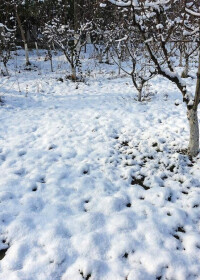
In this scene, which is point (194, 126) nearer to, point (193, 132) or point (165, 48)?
point (193, 132)

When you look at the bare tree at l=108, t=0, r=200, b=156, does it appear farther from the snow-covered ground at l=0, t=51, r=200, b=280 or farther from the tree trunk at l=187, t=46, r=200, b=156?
the snow-covered ground at l=0, t=51, r=200, b=280

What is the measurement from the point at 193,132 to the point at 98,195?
2.44 metres

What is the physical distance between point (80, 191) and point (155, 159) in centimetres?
196

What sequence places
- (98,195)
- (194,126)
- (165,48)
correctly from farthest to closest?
(194,126)
(165,48)
(98,195)

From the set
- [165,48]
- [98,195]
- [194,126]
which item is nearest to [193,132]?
[194,126]

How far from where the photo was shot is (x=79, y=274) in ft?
8.14

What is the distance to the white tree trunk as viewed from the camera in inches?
167

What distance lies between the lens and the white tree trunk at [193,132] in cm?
424

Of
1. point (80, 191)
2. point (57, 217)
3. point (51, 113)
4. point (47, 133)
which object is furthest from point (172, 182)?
point (51, 113)

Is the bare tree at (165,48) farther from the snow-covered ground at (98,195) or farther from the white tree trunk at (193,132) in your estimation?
the snow-covered ground at (98,195)

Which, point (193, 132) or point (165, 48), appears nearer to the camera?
point (165, 48)

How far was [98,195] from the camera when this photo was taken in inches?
146

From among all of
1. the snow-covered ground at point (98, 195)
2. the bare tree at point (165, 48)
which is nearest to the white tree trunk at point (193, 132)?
the bare tree at point (165, 48)

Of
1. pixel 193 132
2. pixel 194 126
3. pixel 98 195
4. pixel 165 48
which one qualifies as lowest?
pixel 98 195
